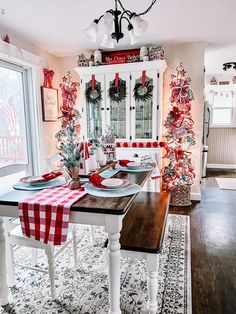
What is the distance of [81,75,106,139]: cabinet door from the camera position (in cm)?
373

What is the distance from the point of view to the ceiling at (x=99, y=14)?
2328 mm

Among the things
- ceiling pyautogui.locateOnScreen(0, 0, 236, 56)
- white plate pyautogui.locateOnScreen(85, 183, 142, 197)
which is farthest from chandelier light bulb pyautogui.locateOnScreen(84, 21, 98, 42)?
white plate pyautogui.locateOnScreen(85, 183, 142, 197)

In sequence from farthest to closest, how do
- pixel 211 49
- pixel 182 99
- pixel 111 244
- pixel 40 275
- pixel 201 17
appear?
pixel 211 49 → pixel 182 99 → pixel 201 17 → pixel 40 275 → pixel 111 244

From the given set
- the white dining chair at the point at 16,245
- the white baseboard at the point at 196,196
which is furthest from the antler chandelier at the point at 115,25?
the white baseboard at the point at 196,196

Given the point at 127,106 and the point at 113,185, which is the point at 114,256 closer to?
the point at 113,185

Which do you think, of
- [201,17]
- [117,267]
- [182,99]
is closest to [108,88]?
[182,99]

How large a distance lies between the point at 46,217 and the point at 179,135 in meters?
2.72

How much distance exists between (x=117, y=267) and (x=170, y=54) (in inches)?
130

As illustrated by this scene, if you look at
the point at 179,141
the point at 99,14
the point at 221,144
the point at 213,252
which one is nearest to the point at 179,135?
the point at 179,141

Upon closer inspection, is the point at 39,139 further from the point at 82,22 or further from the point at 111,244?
the point at 111,244

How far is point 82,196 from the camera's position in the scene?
1.40m

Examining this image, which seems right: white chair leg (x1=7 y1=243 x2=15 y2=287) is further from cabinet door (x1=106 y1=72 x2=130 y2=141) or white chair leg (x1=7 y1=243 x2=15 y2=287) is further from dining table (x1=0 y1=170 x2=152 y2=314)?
cabinet door (x1=106 y1=72 x2=130 y2=141)

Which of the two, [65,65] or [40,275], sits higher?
[65,65]

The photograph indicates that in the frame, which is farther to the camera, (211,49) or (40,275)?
(211,49)
